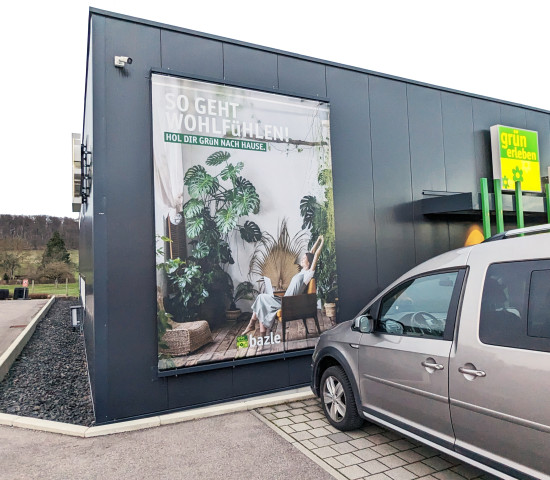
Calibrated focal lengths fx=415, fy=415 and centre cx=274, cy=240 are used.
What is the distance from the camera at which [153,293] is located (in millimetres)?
4945

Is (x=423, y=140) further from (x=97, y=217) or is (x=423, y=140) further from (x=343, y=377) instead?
(x=97, y=217)

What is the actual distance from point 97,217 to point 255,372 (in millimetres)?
2762

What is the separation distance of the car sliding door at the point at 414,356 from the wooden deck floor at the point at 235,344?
183 centimetres

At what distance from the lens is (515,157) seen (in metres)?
8.16

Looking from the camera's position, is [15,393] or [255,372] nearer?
[255,372]

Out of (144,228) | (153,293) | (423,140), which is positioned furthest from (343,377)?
(423,140)

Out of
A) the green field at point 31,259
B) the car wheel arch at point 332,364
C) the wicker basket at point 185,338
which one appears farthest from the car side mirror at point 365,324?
the green field at point 31,259

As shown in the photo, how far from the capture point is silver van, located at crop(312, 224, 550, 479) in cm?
250

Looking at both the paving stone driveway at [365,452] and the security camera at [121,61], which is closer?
the paving stone driveway at [365,452]

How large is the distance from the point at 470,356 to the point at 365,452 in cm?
155

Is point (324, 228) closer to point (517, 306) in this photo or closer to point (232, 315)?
point (232, 315)

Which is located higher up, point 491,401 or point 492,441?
point 491,401

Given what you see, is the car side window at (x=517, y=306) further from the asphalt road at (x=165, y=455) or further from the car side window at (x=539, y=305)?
the asphalt road at (x=165, y=455)

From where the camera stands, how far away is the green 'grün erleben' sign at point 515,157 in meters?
7.89
